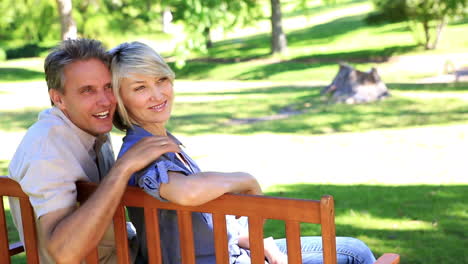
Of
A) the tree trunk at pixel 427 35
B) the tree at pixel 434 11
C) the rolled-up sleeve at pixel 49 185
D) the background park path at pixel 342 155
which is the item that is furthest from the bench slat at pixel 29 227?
the tree trunk at pixel 427 35

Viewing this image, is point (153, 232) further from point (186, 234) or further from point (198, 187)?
point (198, 187)

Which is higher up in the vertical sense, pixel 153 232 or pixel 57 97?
pixel 57 97

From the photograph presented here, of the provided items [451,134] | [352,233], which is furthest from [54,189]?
[451,134]

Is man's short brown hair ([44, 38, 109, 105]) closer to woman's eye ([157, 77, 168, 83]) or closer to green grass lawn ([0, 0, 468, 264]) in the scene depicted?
woman's eye ([157, 77, 168, 83])

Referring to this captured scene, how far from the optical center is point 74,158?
8.98 feet

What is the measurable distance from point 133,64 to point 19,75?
31493 millimetres

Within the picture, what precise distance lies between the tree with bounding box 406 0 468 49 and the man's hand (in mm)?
23924

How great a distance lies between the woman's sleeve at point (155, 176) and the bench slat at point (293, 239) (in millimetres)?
489

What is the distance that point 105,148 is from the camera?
322 cm

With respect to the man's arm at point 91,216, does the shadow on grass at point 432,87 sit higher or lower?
lower

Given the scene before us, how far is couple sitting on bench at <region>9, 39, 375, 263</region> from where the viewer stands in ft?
8.12

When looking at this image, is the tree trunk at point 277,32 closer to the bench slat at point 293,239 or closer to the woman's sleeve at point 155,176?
the woman's sleeve at point 155,176

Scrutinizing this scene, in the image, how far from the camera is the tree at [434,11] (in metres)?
26.0

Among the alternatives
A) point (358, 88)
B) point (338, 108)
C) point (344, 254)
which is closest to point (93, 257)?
point (344, 254)
